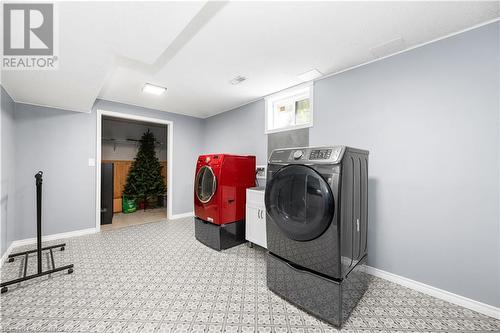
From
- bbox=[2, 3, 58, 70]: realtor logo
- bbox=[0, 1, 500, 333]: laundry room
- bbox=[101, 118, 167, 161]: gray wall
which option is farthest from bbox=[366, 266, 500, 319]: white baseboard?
bbox=[101, 118, 167, 161]: gray wall

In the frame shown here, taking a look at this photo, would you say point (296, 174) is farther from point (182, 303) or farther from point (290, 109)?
point (290, 109)

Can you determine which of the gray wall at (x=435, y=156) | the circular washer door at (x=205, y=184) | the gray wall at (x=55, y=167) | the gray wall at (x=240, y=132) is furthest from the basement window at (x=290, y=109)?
the gray wall at (x=55, y=167)

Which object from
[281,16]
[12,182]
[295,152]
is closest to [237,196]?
[295,152]

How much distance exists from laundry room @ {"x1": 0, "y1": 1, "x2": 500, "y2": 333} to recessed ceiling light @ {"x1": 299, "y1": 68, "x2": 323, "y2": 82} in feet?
0.10

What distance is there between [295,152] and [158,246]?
245 centimetres

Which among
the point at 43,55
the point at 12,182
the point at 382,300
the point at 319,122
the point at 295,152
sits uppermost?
the point at 43,55

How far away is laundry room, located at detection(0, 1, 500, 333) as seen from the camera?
4.72 feet

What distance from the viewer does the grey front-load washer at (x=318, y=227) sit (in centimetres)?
136

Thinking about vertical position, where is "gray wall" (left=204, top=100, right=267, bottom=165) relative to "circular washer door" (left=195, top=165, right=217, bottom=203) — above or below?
above

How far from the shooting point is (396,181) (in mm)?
2049

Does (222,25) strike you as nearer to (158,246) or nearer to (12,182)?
(158,246)

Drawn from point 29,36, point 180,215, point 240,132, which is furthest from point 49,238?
point 240,132

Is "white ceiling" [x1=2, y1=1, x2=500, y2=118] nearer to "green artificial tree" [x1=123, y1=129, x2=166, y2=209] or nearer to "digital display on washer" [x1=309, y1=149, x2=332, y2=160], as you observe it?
"digital display on washer" [x1=309, y1=149, x2=332, y2=160]

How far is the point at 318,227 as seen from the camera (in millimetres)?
1399
